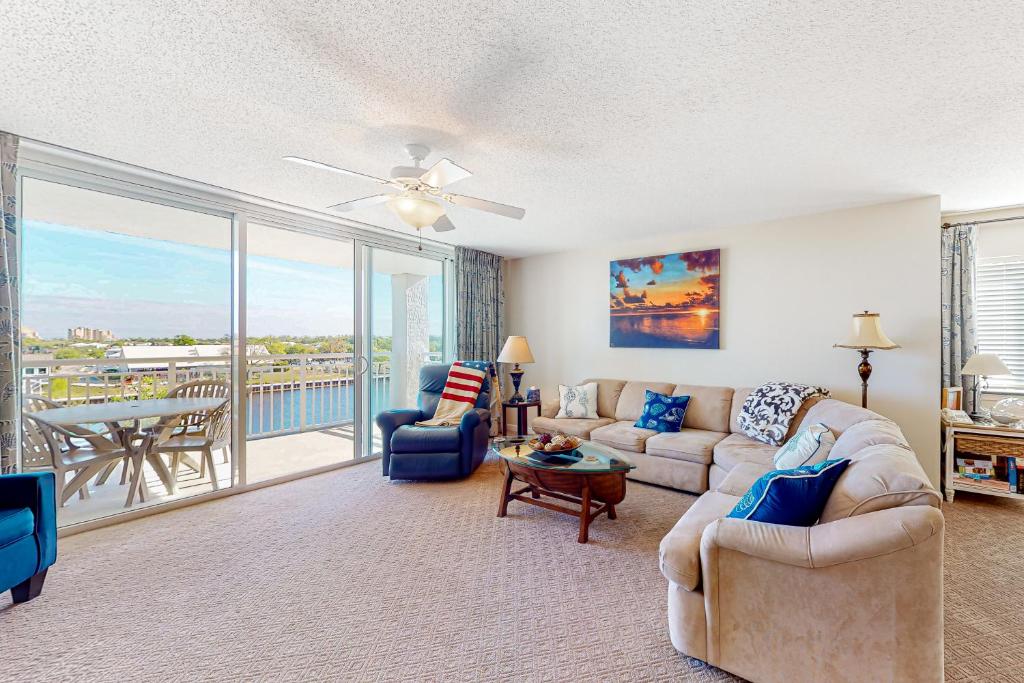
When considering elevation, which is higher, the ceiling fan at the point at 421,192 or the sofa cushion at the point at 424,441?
the ceiling fan at the point at 421,192

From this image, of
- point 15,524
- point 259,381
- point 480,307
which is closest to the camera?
point 15,524

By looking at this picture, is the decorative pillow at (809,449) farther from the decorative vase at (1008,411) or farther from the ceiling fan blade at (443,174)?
the ceiling fan blade at (443,174)

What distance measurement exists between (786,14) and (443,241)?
12.9 feet

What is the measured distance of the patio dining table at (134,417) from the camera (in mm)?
2766

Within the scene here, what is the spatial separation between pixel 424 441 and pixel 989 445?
4509 mm

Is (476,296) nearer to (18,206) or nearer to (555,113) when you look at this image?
(555,113)

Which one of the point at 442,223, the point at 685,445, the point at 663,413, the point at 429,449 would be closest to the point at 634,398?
the point at 663,413

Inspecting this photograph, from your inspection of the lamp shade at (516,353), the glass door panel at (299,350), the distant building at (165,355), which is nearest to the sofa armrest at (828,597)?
the lamp shade at (516,353)

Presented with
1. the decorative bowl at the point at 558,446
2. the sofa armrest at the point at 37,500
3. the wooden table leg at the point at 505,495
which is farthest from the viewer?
the wooden table leg at the point at 505,495

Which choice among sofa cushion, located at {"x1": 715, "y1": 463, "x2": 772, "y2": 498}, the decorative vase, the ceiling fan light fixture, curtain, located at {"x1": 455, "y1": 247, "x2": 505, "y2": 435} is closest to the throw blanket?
sofa cushion, located at {"x1": 715, "y1": 463, "x2": 772, "y2": 498}

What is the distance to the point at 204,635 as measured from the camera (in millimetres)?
1828

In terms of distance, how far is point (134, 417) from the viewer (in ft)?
9.48

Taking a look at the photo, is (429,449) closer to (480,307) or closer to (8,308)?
(480,307)

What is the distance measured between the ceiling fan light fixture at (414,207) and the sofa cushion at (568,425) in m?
2.55
